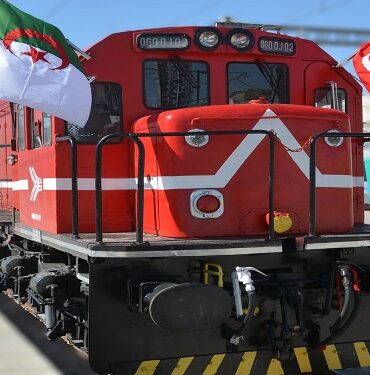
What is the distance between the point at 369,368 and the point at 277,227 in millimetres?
1836

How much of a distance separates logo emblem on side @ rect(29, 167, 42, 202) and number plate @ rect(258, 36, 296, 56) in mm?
2487

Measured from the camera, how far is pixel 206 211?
15.8 ft

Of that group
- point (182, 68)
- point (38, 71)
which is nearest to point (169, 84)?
point (182, 68)

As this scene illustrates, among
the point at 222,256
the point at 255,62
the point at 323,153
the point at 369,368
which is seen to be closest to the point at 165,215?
the point at 222,256

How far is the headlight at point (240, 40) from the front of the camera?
5719mm

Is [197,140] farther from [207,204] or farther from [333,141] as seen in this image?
[333,141]

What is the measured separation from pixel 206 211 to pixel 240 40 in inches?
72.9

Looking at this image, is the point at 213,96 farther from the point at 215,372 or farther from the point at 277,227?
the point at 215,372

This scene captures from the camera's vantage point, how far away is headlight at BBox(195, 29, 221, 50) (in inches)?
221

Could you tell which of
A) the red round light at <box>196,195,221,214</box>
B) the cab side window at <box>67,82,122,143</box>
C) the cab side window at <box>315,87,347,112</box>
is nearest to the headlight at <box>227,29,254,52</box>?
the cab side window at <box>315,87,347,112</box>

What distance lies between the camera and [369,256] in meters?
4.94

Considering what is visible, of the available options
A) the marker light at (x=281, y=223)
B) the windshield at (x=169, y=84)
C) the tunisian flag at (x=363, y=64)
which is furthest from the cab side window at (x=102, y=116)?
the tunisian flag at (x=363, y=64)

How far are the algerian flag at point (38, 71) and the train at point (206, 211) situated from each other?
317 mm

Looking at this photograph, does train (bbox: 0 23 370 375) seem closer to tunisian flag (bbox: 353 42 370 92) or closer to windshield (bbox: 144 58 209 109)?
windshield (bbox: 144 58 209 109)
